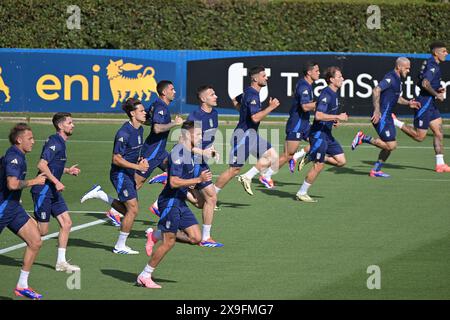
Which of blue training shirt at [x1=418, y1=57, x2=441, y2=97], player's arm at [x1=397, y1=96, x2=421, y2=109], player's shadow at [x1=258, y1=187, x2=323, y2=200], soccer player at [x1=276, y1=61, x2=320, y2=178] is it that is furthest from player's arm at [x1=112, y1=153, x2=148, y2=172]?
blue training shirt at [x1=418, y1=57, x2=441, y2=97]

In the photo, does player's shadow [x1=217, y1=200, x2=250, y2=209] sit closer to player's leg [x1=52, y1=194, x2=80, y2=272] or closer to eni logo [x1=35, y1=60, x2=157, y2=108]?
player's leg [x1=52, y1=194, x2=80, y2=272]

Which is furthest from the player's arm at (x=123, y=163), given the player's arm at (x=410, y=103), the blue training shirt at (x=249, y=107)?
the player's arm at (x=410, y=103)

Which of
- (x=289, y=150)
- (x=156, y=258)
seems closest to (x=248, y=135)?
(x=289, y=150)

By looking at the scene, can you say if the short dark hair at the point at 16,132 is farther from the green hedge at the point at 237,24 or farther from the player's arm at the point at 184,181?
the green hedge at the point at 237,24

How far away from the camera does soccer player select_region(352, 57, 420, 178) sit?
863 inches

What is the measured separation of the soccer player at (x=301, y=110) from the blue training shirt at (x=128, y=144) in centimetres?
512

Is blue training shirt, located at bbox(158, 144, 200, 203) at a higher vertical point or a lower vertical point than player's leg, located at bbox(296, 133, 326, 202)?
higher

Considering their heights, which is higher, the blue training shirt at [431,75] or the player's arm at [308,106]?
the blue training shirt at [431,75]

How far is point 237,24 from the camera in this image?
36188 millimetres

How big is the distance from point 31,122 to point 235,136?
1528cm

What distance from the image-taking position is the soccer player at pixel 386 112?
21922mm

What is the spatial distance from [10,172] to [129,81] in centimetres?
2090

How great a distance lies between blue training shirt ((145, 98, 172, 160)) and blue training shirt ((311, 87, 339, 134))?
10.8 feet

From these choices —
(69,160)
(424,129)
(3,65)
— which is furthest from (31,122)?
(424,129)
